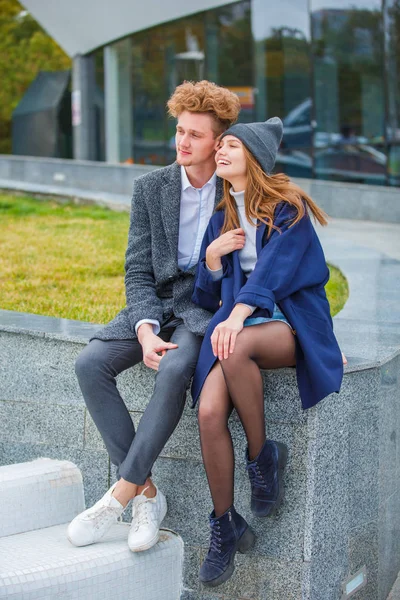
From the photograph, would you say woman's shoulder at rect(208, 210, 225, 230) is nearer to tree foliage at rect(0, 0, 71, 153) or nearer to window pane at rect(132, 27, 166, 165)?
window pane at rect(132, 27, 166, 165)

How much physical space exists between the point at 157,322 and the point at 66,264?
4464 millimetres

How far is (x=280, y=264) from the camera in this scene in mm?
3633

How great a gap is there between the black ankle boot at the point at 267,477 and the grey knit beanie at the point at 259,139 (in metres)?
1.18

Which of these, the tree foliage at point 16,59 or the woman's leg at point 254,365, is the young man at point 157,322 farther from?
the tree foliage at point 16,59

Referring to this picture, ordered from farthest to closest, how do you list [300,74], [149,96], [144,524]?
1. [149,96]
2. [300,74]
3. [144,524]

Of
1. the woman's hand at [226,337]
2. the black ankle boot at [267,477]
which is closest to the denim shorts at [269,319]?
the woman's hand at [226,337]

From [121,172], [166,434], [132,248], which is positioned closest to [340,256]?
[132,248]

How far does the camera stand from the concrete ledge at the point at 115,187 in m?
13.6

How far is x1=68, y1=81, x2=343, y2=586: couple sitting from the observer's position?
3586 mm

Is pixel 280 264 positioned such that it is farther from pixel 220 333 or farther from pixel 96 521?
pixel 96 521

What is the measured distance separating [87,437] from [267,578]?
1.11 m

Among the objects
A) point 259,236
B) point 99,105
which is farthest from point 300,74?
point 259,236

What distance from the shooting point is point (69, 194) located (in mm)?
15336

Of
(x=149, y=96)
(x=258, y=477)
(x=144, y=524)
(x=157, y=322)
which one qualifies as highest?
(x=149, y=96)
